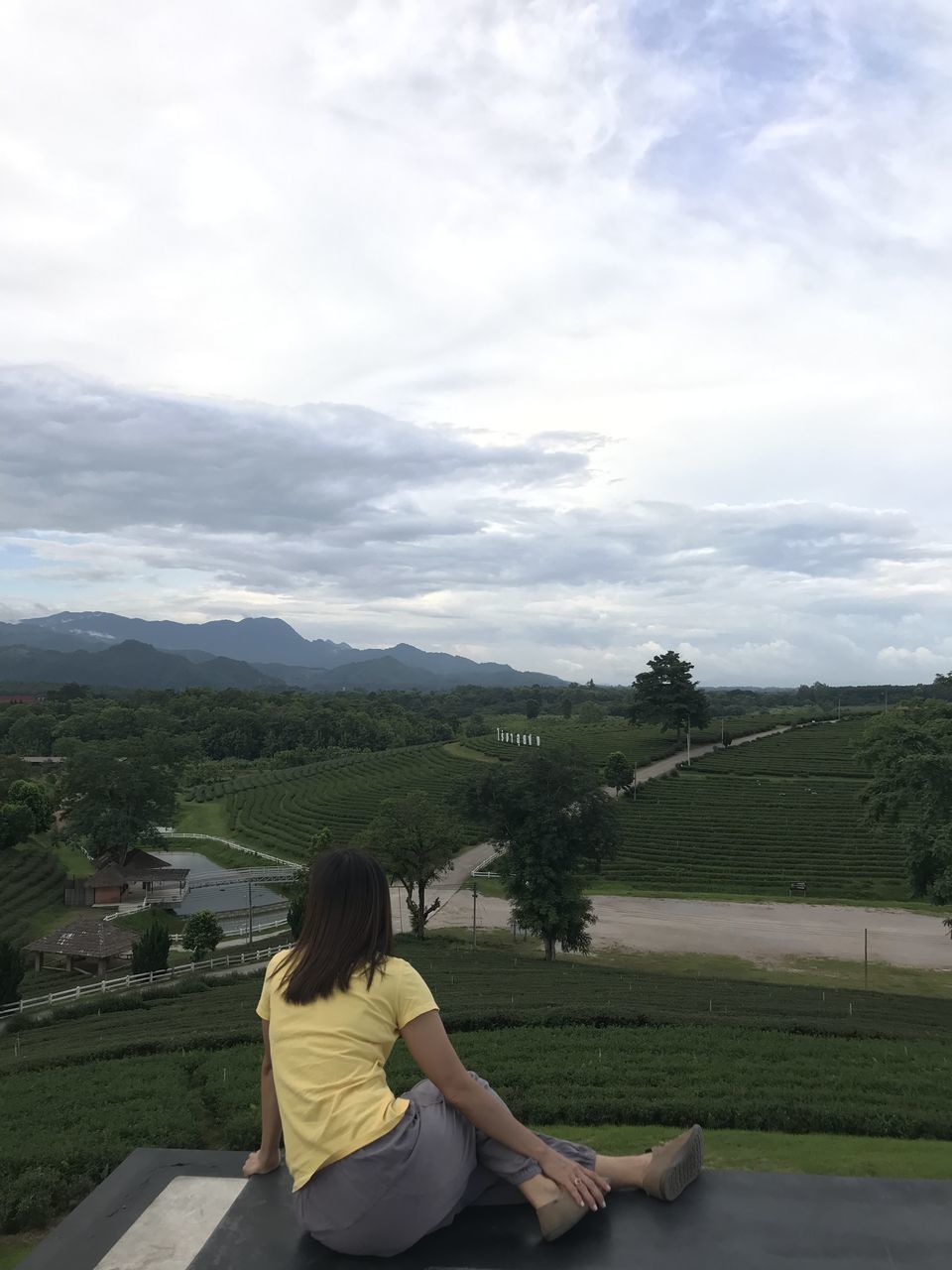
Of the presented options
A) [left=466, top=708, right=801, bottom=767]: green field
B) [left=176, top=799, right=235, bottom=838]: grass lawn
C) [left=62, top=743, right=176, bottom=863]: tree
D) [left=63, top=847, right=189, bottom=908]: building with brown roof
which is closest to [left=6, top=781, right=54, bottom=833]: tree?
[left=62, top=743, right=176, bottom=863]: tree

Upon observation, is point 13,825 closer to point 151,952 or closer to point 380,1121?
point 151,952

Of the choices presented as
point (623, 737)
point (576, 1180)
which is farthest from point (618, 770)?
point (576, 1180)

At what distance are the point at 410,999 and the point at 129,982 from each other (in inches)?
1030

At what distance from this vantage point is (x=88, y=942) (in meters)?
29.8

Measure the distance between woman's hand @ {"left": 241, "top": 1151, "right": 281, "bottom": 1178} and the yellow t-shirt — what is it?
0.33 metres

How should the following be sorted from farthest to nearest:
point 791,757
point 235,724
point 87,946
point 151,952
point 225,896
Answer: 1. point 235,724
2. point 791,757
3. point 225,896
4. point 87,946
5. point 151,952

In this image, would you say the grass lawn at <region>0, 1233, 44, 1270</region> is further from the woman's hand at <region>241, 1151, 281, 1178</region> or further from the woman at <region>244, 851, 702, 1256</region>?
the woman at <region>244, 851, 702, 1256</region>

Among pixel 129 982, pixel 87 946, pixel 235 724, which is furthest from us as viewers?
pixel 235 724

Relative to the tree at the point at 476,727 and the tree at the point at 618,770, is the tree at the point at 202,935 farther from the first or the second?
the tree at the point at 476,727

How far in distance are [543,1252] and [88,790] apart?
49462 millimetres

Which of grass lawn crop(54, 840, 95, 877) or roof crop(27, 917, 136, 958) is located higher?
roof crop(27, 917, 136, 958)

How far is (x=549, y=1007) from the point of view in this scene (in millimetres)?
11078

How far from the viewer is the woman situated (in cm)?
262

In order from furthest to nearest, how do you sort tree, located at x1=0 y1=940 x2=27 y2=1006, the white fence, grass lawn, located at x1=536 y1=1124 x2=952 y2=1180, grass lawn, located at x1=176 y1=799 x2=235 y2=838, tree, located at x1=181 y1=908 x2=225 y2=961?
grass lawn, located at x1=176 y1=799 x2=235 y2=838 < tree, located at x1=181 y1=908 x2=225 y2=961 < the white fence < tree, located at x1=0 y1=940 x2=27 y2=1006 < grass lawn, located at x1=536 y1=1124 x2=952 y2=1180
